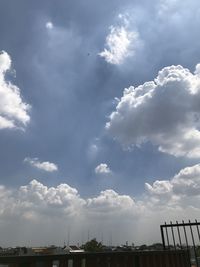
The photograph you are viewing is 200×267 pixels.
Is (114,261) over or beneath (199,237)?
beneath

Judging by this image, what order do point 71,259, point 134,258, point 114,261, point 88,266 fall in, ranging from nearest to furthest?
point 71,259 → point 88,266 → point 114,261 → point 134,258

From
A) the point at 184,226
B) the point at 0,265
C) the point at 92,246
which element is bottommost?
the point at 0,265

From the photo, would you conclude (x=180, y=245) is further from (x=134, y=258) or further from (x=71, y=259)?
(x=71, y=259)

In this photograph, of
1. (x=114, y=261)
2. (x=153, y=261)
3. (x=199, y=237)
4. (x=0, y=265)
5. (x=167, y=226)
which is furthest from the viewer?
(x=167, y=226)

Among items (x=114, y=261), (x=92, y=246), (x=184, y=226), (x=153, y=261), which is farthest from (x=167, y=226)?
(x=92, y=246)

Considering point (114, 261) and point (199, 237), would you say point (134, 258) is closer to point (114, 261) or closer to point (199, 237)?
point (114, 261)

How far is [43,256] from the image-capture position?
142 inches

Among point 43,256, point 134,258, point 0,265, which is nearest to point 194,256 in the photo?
point 134,258

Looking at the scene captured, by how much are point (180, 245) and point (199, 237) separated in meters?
0.61

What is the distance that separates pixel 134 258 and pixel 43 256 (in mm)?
2302

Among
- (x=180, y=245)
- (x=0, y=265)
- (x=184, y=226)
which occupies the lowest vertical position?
(x=0, y=265)

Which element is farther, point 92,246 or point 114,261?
point 92,246

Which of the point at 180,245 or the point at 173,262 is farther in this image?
the point at 180,245

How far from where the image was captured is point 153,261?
602 centimetres
